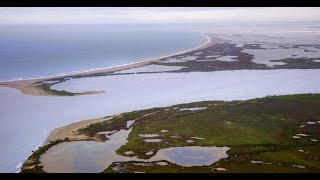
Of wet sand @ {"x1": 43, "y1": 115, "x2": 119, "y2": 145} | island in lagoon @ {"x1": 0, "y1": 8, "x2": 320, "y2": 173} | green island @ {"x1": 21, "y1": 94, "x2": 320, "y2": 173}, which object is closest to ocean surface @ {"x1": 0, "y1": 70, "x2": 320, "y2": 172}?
island in lagoon @ {"x1": 0, "y1": 8, "x2": 320, "y2": 173}

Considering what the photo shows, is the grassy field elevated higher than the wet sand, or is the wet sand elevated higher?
the wet sand

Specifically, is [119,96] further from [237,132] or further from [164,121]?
[237,132]

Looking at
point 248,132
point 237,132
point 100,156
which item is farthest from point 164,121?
point 100,156

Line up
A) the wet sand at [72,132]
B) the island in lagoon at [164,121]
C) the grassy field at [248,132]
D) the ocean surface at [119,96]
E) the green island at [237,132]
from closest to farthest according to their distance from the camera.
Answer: the green island at [237,132] → the grassy field at [248,132] → the island in lagoon at [164,121] → the wet sand at [72,132] → the ocean surface at [119,96]

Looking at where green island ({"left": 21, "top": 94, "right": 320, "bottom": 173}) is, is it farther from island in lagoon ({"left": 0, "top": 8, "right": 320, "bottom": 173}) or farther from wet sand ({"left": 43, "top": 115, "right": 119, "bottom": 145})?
wet sand ({"left": 43, "top": 115, "right": 119, "bottom": 145})

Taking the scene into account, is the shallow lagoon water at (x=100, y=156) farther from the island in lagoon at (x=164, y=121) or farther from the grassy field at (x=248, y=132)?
the grassy field at (x=248, y=132)

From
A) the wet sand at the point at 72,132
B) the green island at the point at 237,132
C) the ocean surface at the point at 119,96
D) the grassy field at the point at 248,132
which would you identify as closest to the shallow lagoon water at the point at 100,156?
the green island at the point at 237,132
